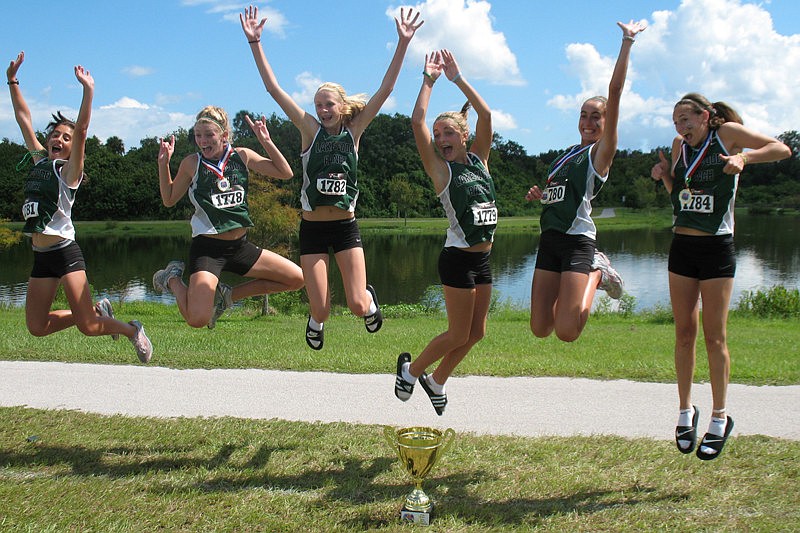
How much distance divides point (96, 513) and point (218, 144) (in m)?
3.12

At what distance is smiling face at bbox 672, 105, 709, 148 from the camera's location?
5262 millimetres

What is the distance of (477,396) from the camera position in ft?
26.3

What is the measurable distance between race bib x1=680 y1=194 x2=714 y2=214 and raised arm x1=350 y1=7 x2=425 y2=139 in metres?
2.49

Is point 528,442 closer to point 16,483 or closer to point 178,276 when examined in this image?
point 178,276

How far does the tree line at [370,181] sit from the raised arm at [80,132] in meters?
0.72

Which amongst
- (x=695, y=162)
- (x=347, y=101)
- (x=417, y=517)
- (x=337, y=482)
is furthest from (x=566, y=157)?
(x=337, y=482)

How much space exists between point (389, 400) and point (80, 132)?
411cm

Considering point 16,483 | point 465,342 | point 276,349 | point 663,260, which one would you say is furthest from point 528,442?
point 663,260

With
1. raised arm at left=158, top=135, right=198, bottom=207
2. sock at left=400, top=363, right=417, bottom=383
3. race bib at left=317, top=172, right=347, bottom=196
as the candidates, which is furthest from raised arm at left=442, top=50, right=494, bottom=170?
raised arm at left=158, top=135, right=198, bottom=207

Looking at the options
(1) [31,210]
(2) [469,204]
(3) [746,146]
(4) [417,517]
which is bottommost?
(4) [417,517]

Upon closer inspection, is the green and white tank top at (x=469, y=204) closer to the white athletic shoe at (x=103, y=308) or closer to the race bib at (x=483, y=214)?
the race bib at (x=483, y=214)

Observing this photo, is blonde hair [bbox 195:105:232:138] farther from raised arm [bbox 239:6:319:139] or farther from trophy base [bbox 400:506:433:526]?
trophy base [bbox 400:506:433:526]

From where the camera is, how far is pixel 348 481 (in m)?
5.59

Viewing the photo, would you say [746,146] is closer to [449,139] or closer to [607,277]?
[607,277]
